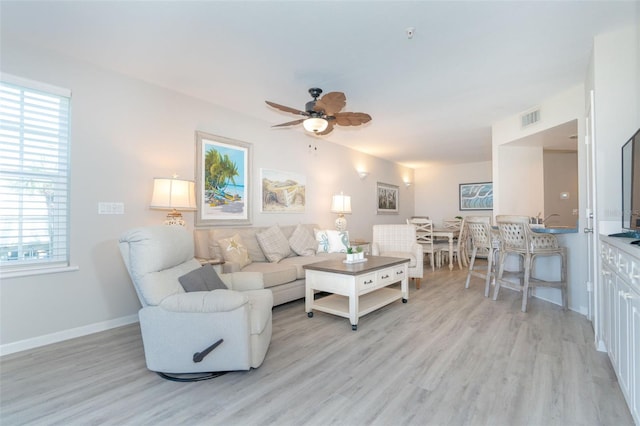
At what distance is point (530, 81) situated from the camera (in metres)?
3.26

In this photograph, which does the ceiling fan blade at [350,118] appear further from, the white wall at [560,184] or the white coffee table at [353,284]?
the white wall at [560,184]

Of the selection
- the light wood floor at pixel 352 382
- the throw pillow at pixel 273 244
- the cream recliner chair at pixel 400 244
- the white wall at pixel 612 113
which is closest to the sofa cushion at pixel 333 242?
the cream recliner chair at pixel 400 244

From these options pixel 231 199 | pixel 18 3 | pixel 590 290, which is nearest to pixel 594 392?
pixel 590 290

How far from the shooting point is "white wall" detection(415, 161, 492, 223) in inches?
309

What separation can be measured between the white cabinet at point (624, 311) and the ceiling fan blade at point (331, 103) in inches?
85.1

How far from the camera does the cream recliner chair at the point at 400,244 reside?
4391mm

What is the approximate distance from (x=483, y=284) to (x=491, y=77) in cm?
300

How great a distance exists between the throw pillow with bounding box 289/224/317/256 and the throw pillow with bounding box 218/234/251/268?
83 centimetres

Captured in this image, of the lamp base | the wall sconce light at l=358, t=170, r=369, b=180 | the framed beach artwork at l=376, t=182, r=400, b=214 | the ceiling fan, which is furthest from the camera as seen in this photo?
the framed beach artwork at l=376, t=182, r=400, b=214

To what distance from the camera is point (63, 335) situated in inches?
105

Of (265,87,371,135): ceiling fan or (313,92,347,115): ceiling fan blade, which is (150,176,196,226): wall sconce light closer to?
(265,87,371,135): ceiling fan

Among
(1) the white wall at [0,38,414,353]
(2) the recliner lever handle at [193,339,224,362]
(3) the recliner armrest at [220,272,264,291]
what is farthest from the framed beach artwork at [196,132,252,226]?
(2) the recliner lever handle at [193,339,224,362]

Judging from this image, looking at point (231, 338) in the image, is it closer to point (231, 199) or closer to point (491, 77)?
point (231, 199)

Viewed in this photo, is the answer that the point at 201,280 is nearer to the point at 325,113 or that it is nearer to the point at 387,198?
the point at 325,113
